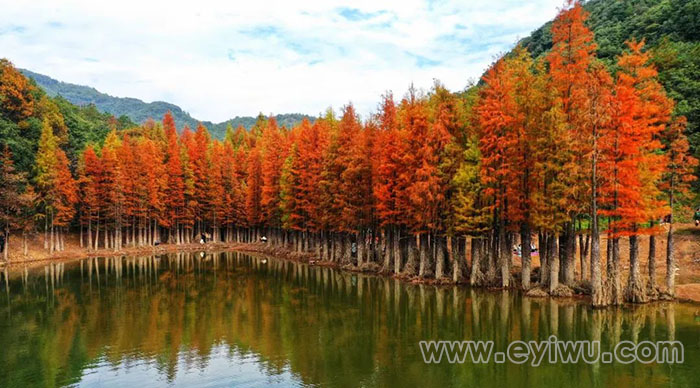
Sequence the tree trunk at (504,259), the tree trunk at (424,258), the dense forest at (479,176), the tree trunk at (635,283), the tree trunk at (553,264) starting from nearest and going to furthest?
the dense forest at (479,176) → the tree trunk at (635,283) → the tree trunk at (553,264) → the tree trunk at (504,259) → the tree trunk at (424,258)

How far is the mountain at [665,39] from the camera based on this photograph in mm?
49688

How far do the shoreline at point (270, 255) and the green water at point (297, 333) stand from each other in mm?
1818

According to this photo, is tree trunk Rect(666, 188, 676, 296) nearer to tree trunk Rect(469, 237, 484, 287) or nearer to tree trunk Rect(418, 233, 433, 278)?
tree trunk Rect(469, 237, 484, 287)

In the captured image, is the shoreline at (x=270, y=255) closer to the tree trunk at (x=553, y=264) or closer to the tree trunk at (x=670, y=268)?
the tree trunk at (x=670, y=268)

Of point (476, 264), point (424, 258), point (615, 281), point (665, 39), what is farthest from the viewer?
point (665, 39)

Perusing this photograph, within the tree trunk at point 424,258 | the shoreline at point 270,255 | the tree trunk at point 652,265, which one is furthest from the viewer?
the tree trunk at point 424,258

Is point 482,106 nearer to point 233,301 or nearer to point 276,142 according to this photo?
point 233,301

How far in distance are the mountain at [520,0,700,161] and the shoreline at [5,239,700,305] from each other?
47.0ft

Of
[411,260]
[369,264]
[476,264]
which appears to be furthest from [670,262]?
[369,264]

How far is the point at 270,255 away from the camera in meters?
72.8

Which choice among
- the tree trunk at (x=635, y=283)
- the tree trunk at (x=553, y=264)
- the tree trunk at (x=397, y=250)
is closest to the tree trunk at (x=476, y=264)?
the tree trunk at (x=553, y=264)

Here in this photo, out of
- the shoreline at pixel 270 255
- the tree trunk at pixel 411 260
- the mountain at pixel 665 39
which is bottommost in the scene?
the shoreline at pixel 270 255

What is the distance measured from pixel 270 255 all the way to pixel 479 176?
1748 inches

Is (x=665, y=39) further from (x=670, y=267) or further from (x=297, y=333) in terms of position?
(x=297, y=333)
